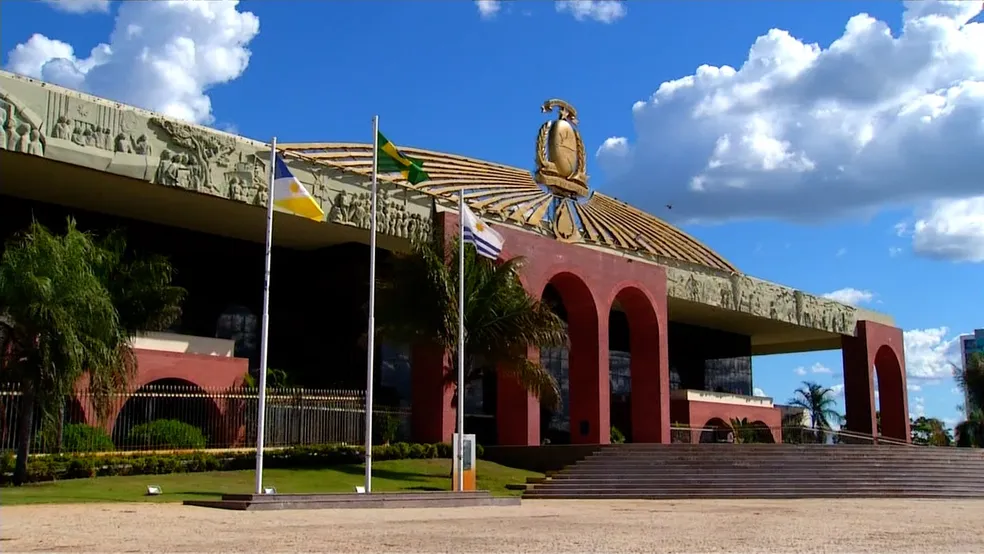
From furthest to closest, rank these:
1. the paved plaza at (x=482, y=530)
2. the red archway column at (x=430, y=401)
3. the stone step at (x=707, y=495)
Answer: the red archway column at (x=430, y=401)
the stone step at (x=707, y=495)
the paved plaza at (x=482, y=530)

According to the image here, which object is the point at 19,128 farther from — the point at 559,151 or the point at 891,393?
the point at 891,393

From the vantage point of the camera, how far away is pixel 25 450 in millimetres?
17859

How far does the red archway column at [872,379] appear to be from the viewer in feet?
147

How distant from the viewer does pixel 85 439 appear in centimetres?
1994

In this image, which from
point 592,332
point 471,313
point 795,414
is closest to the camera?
point 471,313

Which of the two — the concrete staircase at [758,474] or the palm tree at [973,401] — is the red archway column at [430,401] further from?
the palm tree at [973,401]

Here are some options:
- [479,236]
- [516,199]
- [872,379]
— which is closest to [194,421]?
[479,236]

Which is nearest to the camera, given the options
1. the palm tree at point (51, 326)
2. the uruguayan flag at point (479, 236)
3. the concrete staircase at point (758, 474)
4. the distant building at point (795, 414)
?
the palm tree at point (51, 326)

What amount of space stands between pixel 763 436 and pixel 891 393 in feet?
26.7

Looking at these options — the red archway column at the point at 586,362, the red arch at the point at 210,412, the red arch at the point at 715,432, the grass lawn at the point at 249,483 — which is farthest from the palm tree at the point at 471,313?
the red arch at the point at 715,432

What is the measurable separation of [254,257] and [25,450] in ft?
49.3

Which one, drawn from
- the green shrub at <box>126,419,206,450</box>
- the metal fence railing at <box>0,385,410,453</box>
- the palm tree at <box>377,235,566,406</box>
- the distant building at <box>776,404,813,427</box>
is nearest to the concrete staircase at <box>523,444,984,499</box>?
the palm tree at <box>377,235,566,406</box>

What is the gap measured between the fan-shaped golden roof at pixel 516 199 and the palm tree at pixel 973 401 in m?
13.6

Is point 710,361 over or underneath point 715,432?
over
